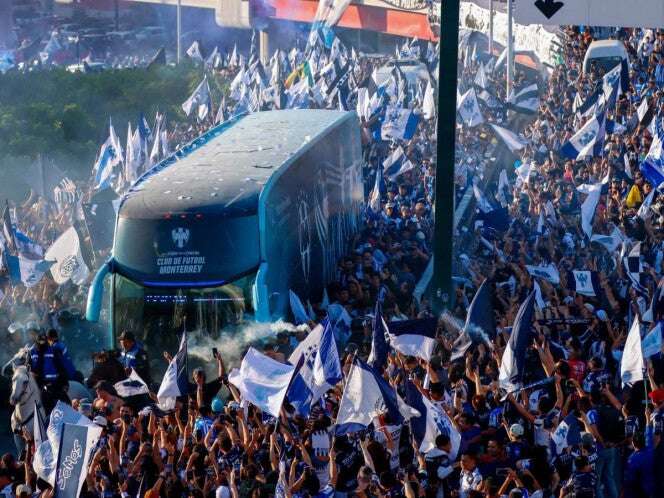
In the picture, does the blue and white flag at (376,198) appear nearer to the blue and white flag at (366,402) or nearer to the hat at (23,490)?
the blue and white flag at (366,402)

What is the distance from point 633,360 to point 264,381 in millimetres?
3124

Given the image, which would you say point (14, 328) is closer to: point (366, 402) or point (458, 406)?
point (458, 406)

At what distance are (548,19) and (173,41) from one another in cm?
7031

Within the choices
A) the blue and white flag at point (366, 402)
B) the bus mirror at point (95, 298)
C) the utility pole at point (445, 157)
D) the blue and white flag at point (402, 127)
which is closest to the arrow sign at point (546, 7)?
the utility pole at point (445, 157)

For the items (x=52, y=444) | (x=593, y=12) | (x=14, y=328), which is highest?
(x=593, y=12)

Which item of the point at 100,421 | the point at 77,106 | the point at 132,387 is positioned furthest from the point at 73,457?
the point at 77,106

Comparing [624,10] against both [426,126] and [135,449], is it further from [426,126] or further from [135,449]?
[426,126]

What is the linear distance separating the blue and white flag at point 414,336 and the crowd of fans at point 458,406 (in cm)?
Answer: 17

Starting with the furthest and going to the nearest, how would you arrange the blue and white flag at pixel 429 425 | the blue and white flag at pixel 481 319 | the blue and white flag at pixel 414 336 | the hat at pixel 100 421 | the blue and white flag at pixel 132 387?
the blue and white flag at pixel 481 319
the blue and white flag at pixel 132 387
the blue and white flag at pixel 414 336
the hat at pixel 100 421
the blue and white flag at pixel 429 425

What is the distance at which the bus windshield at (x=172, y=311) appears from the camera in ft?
57.0

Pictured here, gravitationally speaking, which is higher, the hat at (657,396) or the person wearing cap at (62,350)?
the hat at (657,396)

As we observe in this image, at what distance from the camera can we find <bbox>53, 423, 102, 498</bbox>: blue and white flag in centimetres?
1135

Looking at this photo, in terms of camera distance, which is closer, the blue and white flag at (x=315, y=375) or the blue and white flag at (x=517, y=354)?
the blue and white flag at (x=315, y=375)

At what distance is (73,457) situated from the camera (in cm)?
1142
